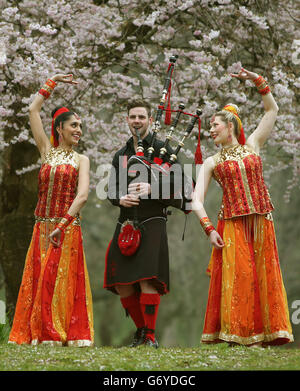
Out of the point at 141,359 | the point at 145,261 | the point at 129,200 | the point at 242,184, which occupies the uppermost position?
the point at 242,184

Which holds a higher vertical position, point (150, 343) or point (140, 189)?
point (140, 189)

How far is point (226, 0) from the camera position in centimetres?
814

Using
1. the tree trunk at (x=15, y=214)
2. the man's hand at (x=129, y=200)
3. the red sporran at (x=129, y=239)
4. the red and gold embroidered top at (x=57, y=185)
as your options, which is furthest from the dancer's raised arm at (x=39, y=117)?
the tree trunk at (x=15, y=214)

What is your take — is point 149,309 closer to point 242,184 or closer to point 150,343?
point 150,343

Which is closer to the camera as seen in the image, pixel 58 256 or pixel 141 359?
pixel 141 359

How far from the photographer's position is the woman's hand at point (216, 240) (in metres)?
5.79

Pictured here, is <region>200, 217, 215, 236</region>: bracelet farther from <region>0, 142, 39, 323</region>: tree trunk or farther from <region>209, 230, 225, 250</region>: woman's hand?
<region>0, 142, 39, 323</region>: tree trunk

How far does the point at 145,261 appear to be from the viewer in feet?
19.3

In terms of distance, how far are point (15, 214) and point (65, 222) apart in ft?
11.8

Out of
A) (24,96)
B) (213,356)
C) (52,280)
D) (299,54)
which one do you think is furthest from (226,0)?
(213,356)

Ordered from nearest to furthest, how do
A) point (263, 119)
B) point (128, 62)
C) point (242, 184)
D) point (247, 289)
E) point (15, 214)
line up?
point (247, 289)
point (242, 184)
point (263, 119)
point (128, 62)
point (15, 214)

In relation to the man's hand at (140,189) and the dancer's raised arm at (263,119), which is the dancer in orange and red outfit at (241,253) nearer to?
the dancer's raised arm at (263,119)

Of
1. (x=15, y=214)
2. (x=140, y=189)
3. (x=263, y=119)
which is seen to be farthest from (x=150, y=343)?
(x=15, y=214)

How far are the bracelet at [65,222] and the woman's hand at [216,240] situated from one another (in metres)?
1.21
